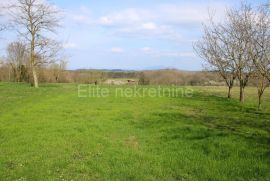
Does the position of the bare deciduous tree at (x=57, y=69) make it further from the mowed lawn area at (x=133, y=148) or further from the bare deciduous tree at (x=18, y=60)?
the mowed lawn area at (x=133, y=148)

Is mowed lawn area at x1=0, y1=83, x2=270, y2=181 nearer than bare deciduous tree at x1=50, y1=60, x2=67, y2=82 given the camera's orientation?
Yes

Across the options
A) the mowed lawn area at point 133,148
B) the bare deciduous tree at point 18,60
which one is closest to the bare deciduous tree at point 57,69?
the bare deciduous tree at point 18,60

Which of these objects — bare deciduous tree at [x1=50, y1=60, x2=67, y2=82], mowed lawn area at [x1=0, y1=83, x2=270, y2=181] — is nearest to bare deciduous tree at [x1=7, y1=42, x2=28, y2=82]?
bare deciduous tree at [x1=50, y1=60, x2=67, y2=82]

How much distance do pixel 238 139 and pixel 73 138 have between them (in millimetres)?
4344

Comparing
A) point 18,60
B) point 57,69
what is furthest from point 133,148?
point 18,60

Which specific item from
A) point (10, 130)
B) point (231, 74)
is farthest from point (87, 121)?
point (231, 74)

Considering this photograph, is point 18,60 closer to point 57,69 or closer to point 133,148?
point 57,69

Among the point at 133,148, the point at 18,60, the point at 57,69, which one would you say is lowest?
the point at 133,148

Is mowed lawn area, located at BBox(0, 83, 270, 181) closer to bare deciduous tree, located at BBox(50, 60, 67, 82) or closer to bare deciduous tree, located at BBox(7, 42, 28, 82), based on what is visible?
bare deciduous tree, located at BBox(50, 60, 67, 82)

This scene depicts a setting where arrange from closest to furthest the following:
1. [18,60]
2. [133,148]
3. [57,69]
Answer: [133,148] → [57,69] → [18,60]

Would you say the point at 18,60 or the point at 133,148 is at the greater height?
the point at 18,60

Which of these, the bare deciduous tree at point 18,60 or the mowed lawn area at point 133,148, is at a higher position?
the bare deciduous tree at point 18,60

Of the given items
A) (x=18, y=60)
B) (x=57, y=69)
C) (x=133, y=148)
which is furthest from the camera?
(x=18, y=60)

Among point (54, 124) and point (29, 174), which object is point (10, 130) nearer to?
point (54, 124)
